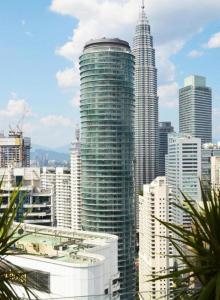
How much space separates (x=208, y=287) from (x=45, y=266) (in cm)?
1311

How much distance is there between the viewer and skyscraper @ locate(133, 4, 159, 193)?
135 m

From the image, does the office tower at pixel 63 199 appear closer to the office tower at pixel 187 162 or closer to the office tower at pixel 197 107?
the office tower at pixel 187 162

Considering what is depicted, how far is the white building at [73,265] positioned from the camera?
15.5m

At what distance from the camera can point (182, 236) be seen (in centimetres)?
376

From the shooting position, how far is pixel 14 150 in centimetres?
13262

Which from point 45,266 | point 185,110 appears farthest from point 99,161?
point 185,110

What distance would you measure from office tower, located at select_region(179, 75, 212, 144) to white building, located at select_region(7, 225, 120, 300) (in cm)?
13390

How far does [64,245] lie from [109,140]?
4067 cm

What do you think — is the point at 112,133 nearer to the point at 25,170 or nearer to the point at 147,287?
the point at 25,170

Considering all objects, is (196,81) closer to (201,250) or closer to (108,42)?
(108,42)

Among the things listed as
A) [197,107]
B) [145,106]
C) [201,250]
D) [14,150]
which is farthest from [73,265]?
[197,107]

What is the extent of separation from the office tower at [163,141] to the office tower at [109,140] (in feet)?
256

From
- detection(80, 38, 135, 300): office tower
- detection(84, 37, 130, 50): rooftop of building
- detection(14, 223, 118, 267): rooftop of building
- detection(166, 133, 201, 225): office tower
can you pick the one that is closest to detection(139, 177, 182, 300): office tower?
detection(80, 38, 135, 300): office tower

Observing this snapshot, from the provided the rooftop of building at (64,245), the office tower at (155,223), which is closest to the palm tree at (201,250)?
the rooftop of building at (64,245)
